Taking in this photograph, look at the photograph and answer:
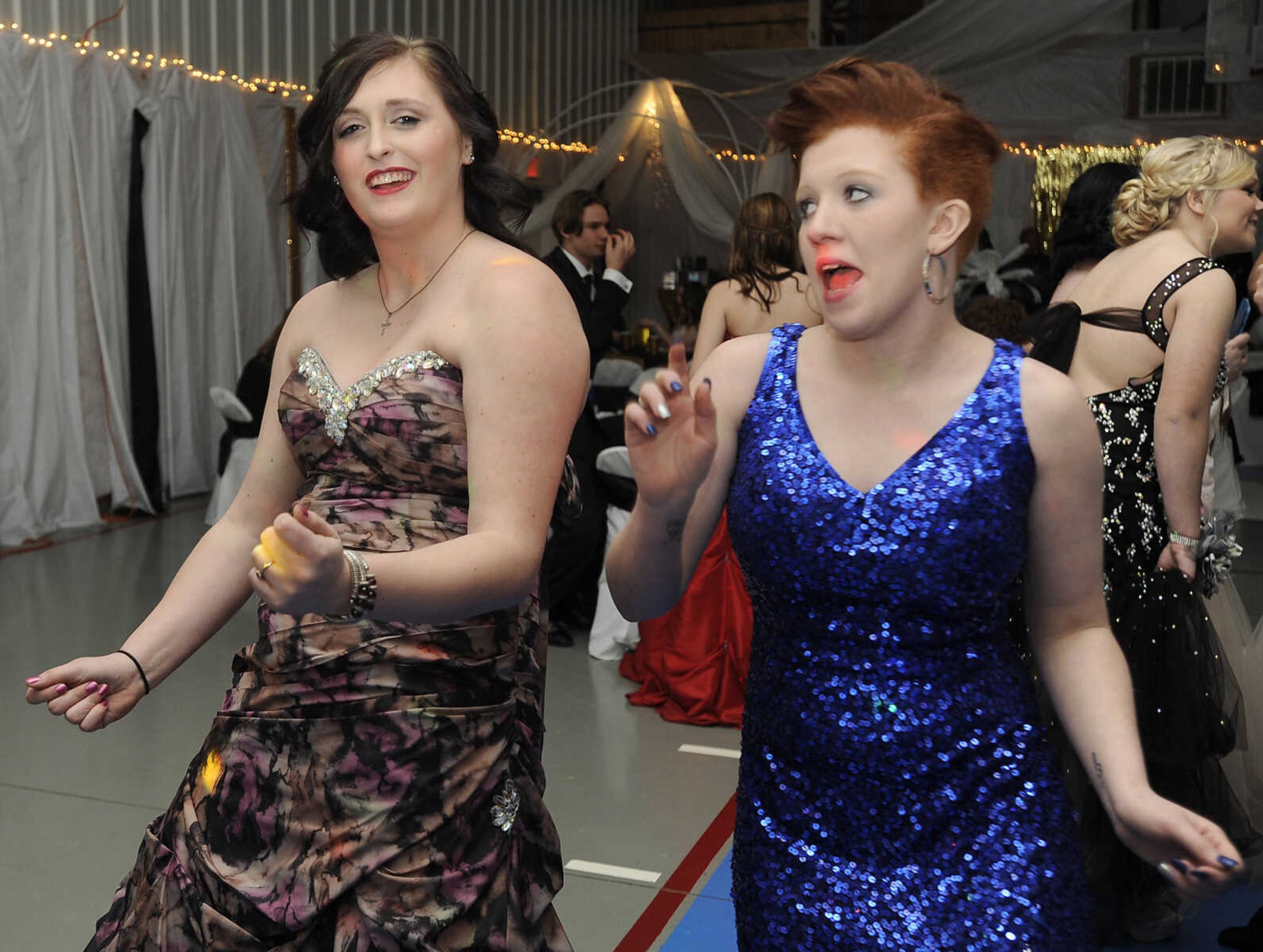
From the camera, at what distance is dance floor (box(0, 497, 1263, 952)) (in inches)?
115

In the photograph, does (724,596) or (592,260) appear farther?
(592,260)

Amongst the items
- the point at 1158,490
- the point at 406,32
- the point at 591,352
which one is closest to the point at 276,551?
the point at 1158,490

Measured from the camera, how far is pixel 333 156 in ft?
5.68

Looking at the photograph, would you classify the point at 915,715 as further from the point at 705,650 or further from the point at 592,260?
the point at 592,260

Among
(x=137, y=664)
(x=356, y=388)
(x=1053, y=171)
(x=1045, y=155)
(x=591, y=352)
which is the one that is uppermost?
(x=1045, y=155)

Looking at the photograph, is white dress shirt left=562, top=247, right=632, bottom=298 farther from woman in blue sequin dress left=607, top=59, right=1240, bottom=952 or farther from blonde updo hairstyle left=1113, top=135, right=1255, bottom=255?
→ woman in blue sequin dress left=607, top=59, right=1240, bottom=952

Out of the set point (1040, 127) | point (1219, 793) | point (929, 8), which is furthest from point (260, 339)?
point (1219, 793)

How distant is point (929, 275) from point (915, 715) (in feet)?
1.52

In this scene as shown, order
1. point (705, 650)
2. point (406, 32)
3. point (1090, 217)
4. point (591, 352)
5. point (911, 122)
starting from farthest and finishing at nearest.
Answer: point (406, 32) → point (591, 352) → point (705, 650) → point (1090, 217) → point (911, 122)

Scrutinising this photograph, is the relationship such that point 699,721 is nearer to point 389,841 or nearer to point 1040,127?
point 389,841

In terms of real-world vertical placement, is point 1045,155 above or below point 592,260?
above

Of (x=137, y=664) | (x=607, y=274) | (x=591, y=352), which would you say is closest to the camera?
(x=137, y=664)

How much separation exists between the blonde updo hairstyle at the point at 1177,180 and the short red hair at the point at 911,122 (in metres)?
1.57

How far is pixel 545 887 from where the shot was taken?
68.1 inches
